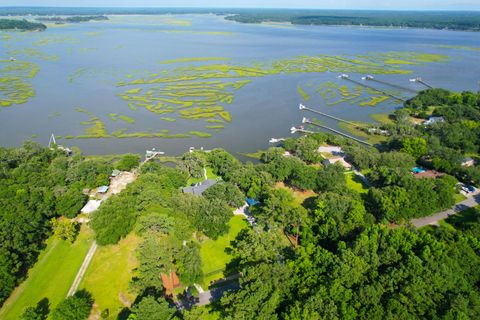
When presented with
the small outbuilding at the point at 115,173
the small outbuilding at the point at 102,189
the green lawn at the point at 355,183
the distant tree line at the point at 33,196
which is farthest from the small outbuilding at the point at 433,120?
the distant tree line at the point at 33,196

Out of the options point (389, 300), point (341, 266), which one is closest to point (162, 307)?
point (341, 266)

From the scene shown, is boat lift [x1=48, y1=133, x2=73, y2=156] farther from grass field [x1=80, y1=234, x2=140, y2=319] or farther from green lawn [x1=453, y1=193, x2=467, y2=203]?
green lawn [x1=453, y1=193, x2=467, y2=203]

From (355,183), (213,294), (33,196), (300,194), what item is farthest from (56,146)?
(355,183)

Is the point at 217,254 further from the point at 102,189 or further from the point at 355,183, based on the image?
the point at 355,183

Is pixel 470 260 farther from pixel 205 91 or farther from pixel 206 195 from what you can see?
pixel 205 91

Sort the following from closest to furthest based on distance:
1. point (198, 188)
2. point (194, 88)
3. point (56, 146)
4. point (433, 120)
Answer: point (198, 188), point (56, 146), point (433, 120), point (194, 88)

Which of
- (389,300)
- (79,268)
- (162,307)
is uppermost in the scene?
(389,300)
